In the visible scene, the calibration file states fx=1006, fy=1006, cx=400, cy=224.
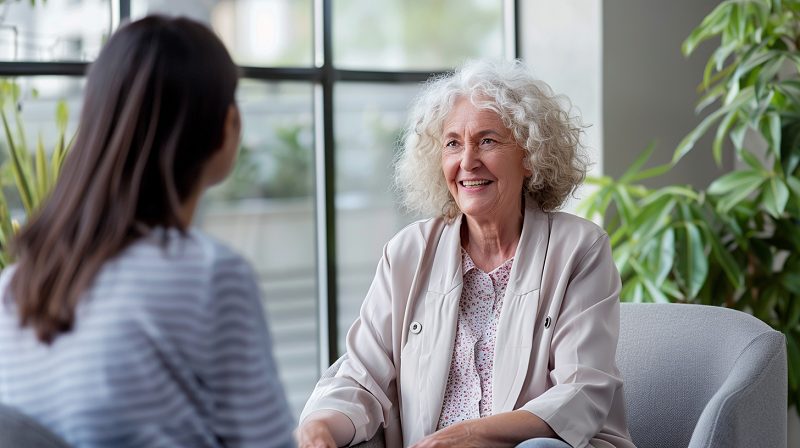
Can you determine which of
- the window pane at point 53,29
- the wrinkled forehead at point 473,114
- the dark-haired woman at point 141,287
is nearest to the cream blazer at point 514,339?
the wrinkled forehead at point 473,114

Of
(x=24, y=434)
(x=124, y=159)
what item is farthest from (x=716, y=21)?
(x=24, y=434)

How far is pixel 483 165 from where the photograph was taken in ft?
7.42

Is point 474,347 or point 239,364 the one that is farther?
point 474,347

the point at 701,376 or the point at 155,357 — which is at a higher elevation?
the point at 155,357

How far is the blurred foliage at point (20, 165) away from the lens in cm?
265

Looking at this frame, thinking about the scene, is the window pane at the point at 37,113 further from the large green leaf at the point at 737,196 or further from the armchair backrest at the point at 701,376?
the large green leaf at the point at 737,196

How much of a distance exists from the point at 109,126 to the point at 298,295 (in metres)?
2.55

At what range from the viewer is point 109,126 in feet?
4.04

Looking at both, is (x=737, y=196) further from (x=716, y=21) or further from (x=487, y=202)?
(x=487, y=202)

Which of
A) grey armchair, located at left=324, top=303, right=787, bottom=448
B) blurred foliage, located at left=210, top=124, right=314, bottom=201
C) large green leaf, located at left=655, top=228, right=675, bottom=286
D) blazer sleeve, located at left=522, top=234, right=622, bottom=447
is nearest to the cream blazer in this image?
blazer sleeve, located at left=522, top=234, right=622, bottom=447

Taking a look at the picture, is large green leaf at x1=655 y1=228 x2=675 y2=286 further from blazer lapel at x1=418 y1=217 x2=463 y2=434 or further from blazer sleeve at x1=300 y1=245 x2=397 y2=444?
blazer sleeve at x1=300 y1=245 x2=397 y2=444

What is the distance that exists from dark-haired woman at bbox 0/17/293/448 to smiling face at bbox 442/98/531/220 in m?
1.05

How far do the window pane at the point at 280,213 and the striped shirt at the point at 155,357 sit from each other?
2.26 m

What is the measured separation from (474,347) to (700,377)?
1.67 feet
